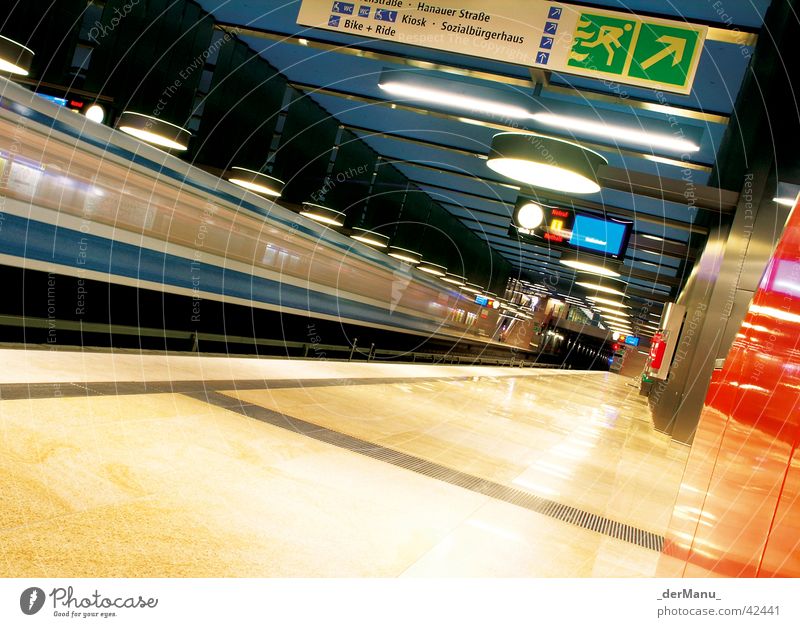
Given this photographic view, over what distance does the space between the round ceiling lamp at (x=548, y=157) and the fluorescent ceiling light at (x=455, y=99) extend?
4027 mm

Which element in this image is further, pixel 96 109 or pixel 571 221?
pixel 96 109

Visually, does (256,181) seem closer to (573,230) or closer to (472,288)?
(573,230)

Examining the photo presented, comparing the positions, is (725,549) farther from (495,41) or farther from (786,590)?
(495,41)

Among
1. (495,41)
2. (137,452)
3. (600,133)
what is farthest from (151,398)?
(600,133)

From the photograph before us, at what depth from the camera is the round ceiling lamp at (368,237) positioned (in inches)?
784

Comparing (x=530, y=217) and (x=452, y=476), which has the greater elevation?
(x=530, y=217)

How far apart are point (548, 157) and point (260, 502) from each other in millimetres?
5309

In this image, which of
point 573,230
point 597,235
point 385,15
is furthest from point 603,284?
point 385,15

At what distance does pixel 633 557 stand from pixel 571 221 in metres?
8.39

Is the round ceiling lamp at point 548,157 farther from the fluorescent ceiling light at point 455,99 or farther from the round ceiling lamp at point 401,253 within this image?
the round ceiling lamp at point 401,253

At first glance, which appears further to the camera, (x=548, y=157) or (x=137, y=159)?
(x=137, y=159)

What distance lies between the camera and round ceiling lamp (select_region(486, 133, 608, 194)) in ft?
23.9

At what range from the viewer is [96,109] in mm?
12945

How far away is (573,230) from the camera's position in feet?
38.0
